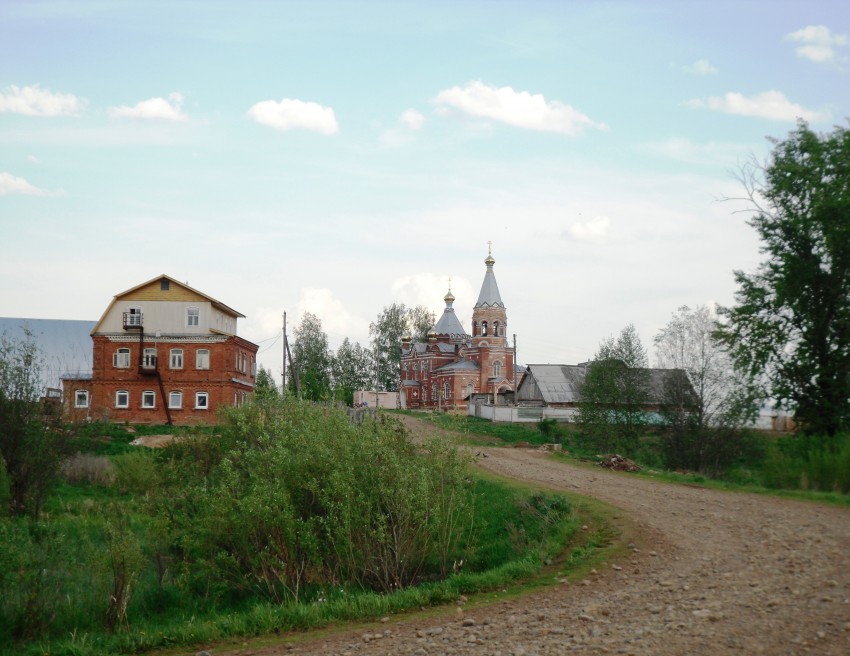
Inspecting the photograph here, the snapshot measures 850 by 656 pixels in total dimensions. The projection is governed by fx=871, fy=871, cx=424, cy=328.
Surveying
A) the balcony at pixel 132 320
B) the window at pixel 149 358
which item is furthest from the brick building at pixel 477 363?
the balcony at pixel 132 320

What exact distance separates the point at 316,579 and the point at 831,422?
1714 centimetres

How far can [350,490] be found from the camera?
12664 mm

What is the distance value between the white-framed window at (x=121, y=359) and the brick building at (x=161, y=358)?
55 mm

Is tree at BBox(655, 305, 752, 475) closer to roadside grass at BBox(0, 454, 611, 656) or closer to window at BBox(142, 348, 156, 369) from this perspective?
roadside grass at BBox(0, 454, 611, 656)

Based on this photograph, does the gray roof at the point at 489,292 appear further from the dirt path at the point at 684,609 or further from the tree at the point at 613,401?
the dirt path at the point at 684,609

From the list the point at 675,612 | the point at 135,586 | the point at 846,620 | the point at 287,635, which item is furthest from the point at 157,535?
the point at 846,620

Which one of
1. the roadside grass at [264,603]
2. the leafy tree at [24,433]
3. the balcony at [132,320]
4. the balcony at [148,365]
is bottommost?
the roadside grass at [264,603]

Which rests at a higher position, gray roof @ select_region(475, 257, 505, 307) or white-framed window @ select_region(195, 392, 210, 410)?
gray roof @ select_region(475, 257, 505, 307)

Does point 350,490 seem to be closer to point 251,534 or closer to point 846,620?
point 251,534

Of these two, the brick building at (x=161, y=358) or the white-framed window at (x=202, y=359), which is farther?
the white-framed window at (x=202, y=359)

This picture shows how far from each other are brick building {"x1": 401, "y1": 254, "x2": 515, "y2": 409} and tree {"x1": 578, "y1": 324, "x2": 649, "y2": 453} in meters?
35.1

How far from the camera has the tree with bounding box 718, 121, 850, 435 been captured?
80.0ft

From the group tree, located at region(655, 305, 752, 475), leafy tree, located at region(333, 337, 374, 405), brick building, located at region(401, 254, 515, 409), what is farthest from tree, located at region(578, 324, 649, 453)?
leafy tree, located at region(333, 337, 374, 405)

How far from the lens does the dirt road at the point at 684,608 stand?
300 inches
